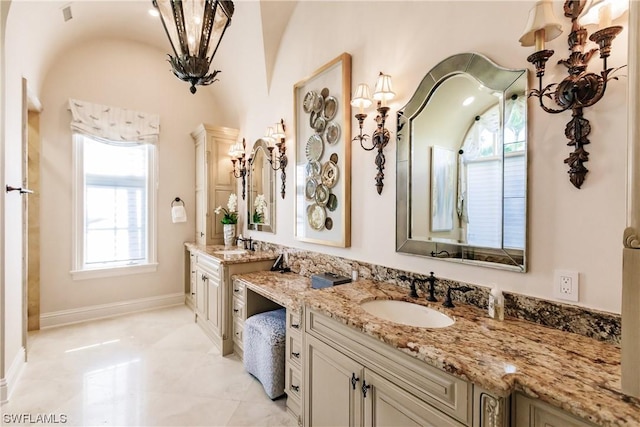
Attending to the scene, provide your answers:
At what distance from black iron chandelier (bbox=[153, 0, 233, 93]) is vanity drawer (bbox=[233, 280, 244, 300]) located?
1817 mm

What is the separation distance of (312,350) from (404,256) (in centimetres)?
84

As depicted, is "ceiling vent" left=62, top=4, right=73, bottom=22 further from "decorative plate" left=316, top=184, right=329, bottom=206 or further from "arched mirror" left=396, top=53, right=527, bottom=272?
"arched mirror" left=396, top=53, right=527, bottom=272

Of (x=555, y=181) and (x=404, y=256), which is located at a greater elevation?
(x=555, y=181)

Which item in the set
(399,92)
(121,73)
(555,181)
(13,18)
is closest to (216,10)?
(399,92)

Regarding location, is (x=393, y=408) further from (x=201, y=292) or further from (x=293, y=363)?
(x=201, y=292)

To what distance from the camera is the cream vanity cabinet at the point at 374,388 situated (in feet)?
3.36

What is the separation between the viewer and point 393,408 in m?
1.26

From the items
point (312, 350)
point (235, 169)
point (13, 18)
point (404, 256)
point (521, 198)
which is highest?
point (13, 18)

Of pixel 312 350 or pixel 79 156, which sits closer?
pixel 312 350

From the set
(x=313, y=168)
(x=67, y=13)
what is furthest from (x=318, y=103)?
(x=67, y=13)

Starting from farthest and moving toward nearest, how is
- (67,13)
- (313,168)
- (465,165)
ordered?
(67,13) → (313,168) → (465,165)

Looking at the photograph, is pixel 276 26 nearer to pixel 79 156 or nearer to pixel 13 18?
pixel 13 18

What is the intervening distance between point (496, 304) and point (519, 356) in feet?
1.34

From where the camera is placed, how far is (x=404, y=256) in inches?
78.4
